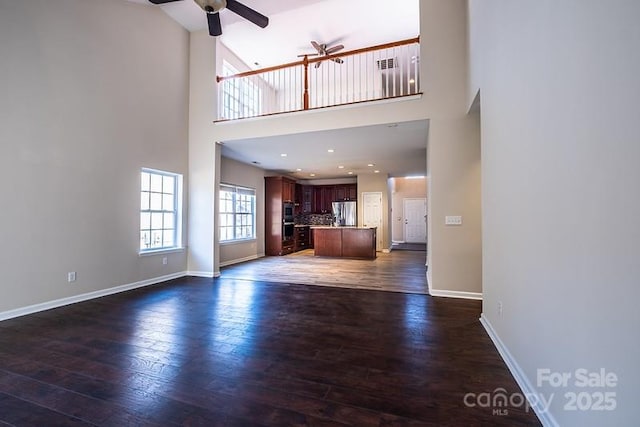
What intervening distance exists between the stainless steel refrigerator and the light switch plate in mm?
5818

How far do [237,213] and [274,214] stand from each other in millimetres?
1377

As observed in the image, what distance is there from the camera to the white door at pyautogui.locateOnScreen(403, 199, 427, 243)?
1195 centimetres

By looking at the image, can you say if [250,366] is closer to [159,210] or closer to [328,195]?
[159,210]

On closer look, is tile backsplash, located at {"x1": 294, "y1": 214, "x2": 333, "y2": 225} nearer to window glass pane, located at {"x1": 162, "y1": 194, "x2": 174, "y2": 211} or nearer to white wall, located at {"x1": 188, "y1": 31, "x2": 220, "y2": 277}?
white wall, located at {"x1": 188, "y1": 31, "x2": 220, "y2": 277}

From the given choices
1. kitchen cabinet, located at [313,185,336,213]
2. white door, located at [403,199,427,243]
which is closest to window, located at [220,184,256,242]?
kitchen cabinet, located at [313,185,336,213]

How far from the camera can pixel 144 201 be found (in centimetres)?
476

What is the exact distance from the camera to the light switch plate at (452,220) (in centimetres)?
395

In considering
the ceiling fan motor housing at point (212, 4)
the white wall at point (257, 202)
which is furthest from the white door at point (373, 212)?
the ceiling fan motor housing at point (212, 4)

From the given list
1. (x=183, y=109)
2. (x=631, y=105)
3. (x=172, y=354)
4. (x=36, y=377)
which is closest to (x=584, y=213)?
(x=631, y=105)

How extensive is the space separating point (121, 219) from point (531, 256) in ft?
16.8

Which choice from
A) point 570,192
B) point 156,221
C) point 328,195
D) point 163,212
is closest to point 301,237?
point 328,195

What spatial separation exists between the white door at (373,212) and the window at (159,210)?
19.8 ft

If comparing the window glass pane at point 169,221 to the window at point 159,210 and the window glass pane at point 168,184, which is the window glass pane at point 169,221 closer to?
the window at point 159,210

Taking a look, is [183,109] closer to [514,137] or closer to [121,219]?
[121,219]
